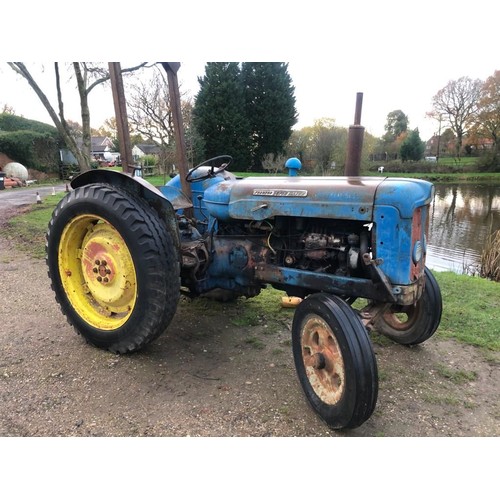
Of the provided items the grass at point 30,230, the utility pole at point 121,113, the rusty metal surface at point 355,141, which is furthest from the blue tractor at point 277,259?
the grass at point 30,230

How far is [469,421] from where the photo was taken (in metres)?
2.51

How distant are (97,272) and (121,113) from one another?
1.26 meters

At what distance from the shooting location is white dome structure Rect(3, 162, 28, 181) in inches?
945

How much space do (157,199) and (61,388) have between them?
140 centimetres

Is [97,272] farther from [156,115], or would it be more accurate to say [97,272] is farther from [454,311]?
[156,115]

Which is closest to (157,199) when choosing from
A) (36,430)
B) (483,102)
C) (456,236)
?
(36,430)

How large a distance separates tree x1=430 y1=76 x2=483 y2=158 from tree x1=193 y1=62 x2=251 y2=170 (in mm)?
12706

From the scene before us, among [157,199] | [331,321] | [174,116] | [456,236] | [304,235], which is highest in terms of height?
[174,116]

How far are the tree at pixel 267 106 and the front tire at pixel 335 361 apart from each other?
24.4 meters

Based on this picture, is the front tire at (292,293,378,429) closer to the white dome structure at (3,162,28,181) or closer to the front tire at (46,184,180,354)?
the front tire at (46,184,180,354)

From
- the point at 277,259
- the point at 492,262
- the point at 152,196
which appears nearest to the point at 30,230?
the point at 152,196

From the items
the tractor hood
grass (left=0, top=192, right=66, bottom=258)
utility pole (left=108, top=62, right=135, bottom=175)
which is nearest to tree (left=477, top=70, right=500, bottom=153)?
grass (left=0, top=192, right=66, bottom=258)
